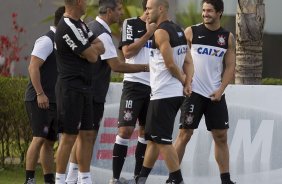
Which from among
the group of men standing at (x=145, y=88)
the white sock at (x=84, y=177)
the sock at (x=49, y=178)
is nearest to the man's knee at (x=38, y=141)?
the group of men standing at (x=145, y=88)

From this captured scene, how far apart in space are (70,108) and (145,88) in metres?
1.42

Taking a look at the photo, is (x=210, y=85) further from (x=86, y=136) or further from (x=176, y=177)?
(x=86, y=136)

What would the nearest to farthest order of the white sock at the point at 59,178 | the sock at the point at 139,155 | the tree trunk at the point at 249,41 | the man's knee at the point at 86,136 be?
1. the white sock at the point at 59,178
2. the man's knee at the point at 86,136
3. the sock at the point at 139,155
4. the tree trunk at the point at 249,41

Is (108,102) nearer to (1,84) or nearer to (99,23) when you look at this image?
(99,23)

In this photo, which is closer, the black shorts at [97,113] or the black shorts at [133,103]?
the black shorts at [97,113]

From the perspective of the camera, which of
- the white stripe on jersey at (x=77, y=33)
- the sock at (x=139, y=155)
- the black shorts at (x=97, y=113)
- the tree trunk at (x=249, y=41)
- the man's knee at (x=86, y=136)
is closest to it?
the white stripe on jersey at (x=77, y=33)

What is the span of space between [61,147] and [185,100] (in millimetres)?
1628

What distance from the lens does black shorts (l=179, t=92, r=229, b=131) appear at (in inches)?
422

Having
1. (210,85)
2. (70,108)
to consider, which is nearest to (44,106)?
(70,108)

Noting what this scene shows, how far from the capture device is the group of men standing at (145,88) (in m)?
10.0

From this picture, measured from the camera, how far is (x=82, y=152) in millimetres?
10023

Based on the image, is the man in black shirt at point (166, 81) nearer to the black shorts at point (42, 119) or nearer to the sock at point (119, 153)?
the sock at point (119, 153)

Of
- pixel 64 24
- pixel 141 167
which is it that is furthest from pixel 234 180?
pixel 64 24

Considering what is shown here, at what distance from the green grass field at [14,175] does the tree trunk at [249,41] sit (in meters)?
2.85
